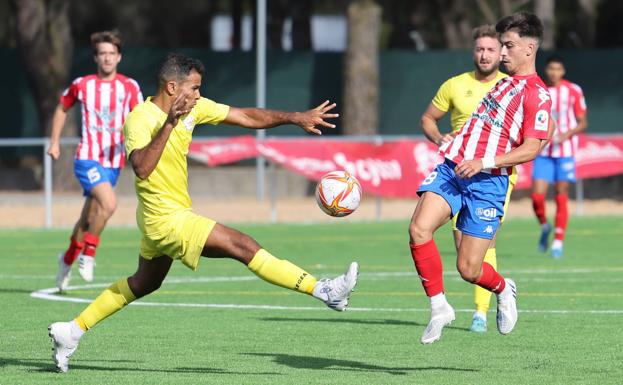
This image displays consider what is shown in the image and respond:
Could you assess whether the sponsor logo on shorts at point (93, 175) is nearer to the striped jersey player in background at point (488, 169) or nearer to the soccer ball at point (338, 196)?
the soccer ball at point (338, 196)

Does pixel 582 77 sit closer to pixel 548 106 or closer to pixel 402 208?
pixel 402 208

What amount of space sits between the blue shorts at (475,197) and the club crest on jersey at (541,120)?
0.42 meters

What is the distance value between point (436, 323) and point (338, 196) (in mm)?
1156

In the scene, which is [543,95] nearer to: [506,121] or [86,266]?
[506,121]

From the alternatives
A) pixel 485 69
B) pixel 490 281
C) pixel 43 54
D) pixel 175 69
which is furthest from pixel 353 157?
pixel 175 69

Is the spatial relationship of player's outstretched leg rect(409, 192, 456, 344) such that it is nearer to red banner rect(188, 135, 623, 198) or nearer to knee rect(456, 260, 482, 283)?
knee rect(456, 260, 482, 283)

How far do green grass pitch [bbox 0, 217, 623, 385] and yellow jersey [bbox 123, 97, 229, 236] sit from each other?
3.18 feet

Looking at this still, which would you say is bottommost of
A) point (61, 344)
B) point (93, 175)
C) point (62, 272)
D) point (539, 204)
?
point (539, 204)

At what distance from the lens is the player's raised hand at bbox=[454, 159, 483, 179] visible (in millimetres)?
9062

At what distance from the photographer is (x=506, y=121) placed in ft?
31.0

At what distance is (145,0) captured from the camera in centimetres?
4862

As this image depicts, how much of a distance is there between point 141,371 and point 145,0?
40.4m

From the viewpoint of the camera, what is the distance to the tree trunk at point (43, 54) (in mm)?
29781

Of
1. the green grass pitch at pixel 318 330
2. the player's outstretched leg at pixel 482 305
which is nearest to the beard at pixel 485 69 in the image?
the player's outstretched leg at pixel 482 305
